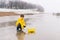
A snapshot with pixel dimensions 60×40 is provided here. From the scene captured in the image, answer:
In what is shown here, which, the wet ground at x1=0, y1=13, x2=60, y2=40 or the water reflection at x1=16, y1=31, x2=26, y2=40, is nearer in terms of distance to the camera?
the water reflection at x1=16, y1=31, x2=26, y2=40

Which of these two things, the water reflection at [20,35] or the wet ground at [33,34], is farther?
the wet ground at [33,34]

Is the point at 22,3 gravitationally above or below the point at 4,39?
below

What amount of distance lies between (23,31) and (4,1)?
56.0 m

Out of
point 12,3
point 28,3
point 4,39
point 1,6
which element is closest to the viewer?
point 4,39

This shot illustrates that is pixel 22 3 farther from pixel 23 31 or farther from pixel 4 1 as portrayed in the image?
pixel 23 31

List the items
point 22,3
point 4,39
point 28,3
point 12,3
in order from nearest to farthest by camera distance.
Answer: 1. point 4,39
2. point 12,3
3. point 22,3
4. point 28,3

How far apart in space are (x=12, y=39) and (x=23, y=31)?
94.7 inches

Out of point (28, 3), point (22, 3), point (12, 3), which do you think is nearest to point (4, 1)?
point (12, 3)

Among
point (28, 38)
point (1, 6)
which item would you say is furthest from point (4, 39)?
point (1, 6)

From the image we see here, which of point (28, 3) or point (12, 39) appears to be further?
point (28, 3)

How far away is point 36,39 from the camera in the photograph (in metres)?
10.6

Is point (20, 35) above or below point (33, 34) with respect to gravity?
above

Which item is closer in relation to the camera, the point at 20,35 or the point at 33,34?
the point at 20,35

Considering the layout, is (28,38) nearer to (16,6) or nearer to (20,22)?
(20,22)
